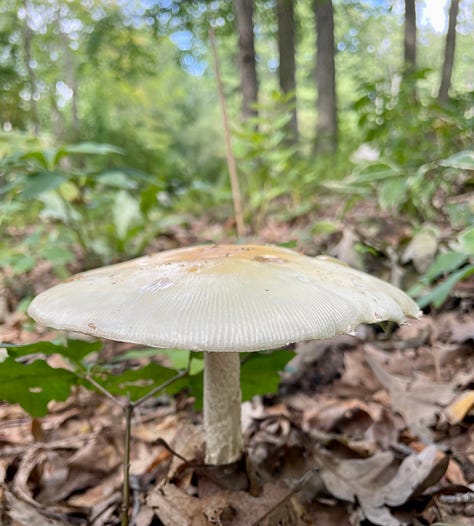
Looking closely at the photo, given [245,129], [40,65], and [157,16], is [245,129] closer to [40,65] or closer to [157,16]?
[157,16]

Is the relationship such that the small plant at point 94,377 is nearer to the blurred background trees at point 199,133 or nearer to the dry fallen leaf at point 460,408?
the dry fallen leaf at point 460,408

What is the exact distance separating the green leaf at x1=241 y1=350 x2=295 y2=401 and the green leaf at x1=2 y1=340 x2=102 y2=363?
451 millimetres

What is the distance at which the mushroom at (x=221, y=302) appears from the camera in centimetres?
81

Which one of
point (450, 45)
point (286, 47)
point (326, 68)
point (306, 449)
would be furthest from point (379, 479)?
point (326, 68)

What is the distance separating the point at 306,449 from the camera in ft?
4.72

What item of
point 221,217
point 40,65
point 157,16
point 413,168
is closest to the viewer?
point 413,168

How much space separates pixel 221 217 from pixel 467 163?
4152mm

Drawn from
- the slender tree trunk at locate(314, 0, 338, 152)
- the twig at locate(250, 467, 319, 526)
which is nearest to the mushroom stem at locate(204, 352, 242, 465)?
the twig at locate(250, 467, 319, 526)

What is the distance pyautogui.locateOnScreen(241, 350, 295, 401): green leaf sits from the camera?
1281mm

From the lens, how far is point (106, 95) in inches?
377

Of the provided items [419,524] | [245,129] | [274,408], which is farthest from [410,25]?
[419,524]

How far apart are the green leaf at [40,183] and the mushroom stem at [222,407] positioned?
4.49ft

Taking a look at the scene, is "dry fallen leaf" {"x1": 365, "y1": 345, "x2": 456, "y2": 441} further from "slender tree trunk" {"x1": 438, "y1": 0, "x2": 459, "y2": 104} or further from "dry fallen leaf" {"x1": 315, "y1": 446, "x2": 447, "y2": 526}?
"slender tree trunk" {"x1": 438, "y1": 0, "x2": 459, "y2": 104}

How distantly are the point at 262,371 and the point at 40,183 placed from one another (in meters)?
1.53
